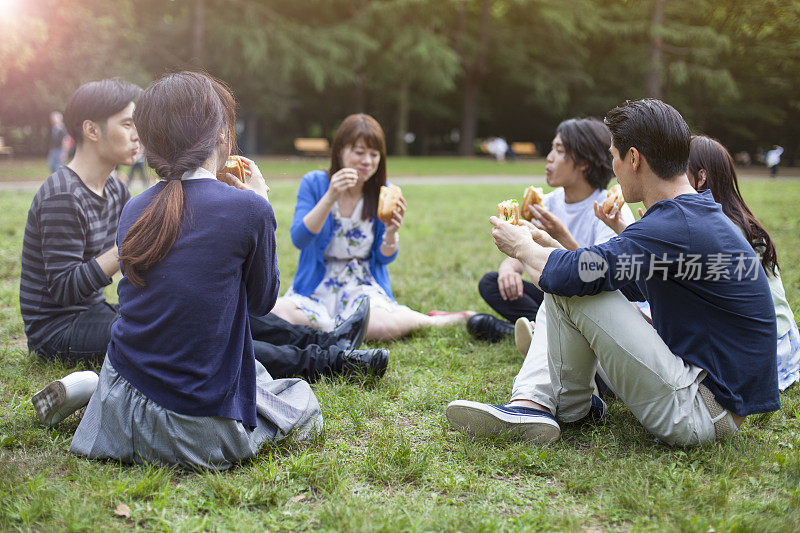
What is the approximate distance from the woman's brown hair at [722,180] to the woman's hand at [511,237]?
105 centimetres

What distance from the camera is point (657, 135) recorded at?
2818 mm

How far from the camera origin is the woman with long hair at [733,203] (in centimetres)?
340

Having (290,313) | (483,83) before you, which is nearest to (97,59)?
(483,83)

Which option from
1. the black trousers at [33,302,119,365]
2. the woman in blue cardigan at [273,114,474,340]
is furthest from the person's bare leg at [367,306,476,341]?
the black trousers at [33,302,119,365]

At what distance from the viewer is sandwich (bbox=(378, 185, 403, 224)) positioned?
4684 mm

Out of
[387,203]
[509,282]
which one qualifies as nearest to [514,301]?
[509,282]

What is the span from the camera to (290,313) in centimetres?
464

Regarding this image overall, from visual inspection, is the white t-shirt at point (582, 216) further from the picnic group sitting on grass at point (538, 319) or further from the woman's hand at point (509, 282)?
the picnic group sitting on grass at point (538, 319)

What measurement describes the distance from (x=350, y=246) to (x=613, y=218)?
6.55ft

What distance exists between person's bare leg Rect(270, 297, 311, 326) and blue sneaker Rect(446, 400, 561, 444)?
174cm

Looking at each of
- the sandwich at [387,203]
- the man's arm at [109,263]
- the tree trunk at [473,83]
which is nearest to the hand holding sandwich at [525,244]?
the sandwich at [387,203]

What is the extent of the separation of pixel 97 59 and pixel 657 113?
28004mm

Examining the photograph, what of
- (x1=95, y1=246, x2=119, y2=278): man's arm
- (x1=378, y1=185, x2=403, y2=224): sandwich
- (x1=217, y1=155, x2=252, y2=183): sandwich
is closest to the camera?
(x1=217, y1=155, x2=252, y2=183): sandwich

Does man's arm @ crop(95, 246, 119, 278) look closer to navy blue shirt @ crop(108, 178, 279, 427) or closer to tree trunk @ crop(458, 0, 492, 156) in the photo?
navy blue shirt @ crop(108, 178, 279, 427)
